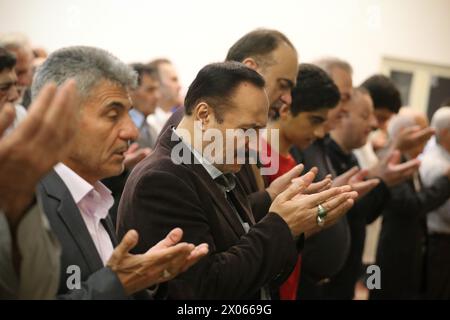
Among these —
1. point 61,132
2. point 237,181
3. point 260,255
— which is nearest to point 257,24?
point 237,181

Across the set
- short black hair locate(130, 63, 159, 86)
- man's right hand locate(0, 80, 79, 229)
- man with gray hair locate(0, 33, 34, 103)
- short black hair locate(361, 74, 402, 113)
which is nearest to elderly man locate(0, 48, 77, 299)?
man's right hand locate(0, 80, 79, 229)

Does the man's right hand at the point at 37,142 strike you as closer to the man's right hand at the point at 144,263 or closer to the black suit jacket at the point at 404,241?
the man's right hand at the point at 144,263

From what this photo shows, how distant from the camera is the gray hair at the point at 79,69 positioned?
4.52ft

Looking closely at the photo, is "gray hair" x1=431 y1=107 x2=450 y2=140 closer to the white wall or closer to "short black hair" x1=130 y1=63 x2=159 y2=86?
"short black hair" x1=130 y1=63 x2=159 y2=86

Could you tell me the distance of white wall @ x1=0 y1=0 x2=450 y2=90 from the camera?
4.71m

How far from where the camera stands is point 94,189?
4.63ft

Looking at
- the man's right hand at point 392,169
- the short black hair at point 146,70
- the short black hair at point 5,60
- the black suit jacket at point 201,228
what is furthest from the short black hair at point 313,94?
the short black hair at point 146,70

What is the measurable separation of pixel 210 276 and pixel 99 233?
272 millimetres

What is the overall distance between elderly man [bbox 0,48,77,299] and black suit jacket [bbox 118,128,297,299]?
0.46 metres

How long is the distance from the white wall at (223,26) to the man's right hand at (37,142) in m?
3.98

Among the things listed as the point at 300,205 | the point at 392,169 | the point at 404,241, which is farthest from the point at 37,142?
the point at 404,241

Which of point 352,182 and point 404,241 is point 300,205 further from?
point 404,241

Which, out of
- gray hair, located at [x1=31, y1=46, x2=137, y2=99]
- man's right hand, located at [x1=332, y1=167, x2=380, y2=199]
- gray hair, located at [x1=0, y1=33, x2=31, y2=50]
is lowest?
man's right hand, located at [x1=332, y1=167, x2=380, y2=199]

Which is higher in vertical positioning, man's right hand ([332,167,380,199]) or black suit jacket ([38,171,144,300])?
black suit jacket ([38,171,144,300])
